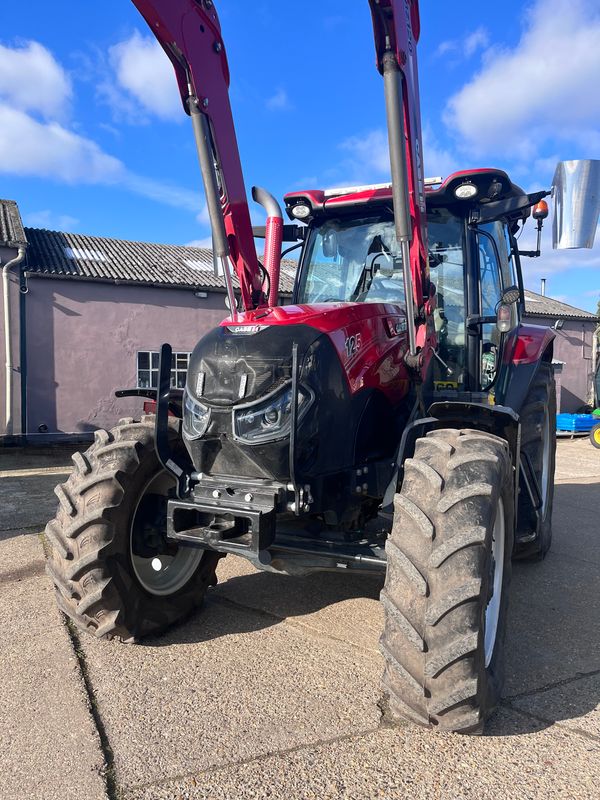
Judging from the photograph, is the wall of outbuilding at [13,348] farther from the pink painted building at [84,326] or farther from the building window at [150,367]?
the building window at [150,367]

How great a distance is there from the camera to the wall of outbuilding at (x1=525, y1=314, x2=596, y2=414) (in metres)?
20.7

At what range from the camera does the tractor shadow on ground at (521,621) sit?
2838 mm

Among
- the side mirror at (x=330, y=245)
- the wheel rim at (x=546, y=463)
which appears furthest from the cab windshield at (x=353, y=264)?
the wheel rim at (x=546, y=463)

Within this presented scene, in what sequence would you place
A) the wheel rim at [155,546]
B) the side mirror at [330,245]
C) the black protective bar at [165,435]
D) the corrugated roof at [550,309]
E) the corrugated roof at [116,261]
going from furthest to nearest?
the corrugated roof at [550,309] < the corrugated roof at [116,261] < the side mirror at [330,245] < the wheel rim at [155,546] < the black protective bar at [165,435]

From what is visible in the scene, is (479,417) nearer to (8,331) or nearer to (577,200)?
(577,200)

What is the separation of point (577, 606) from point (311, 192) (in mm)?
3388

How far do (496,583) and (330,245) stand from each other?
2.64 meters

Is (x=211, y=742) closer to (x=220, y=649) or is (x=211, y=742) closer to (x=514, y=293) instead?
(x=220, y=649)

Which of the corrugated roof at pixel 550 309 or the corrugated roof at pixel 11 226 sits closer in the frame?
the corrugated roof at pixel 11 226

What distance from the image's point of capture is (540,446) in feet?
15.9

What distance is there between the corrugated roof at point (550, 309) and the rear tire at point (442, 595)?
18.0m

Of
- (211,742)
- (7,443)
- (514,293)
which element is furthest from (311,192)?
(7,443)

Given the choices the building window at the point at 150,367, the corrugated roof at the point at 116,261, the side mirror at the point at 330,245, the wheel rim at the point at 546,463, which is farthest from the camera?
the building window at the point at 150,367

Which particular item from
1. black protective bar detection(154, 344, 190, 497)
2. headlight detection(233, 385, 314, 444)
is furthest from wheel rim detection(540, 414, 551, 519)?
black protective bar detection(154, 344, 190, 497)
